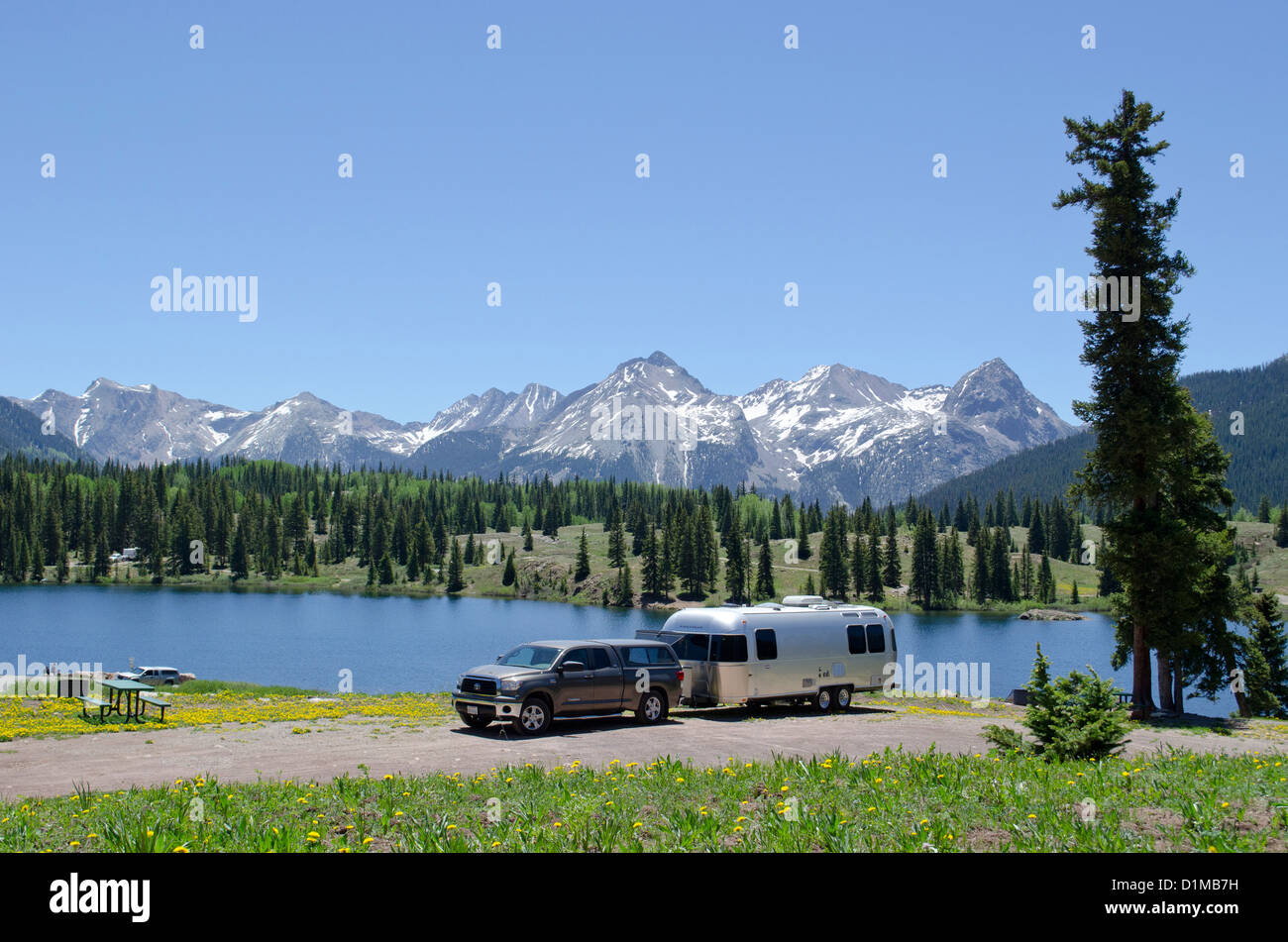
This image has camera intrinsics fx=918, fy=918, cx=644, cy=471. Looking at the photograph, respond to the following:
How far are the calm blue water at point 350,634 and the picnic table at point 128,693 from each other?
90.9 feet

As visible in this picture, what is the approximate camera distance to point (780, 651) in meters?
28.1

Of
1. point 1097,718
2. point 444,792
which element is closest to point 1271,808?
point 1097,718

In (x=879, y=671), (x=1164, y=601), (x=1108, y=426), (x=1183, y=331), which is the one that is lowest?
(x=879, y=671)

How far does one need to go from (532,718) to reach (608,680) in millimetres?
2494

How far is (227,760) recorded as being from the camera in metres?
18.8

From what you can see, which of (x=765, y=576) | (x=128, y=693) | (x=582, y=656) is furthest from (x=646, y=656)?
(x=765, y=576)

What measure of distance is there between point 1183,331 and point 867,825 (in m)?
29.6

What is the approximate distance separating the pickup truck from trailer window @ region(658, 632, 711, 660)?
143 centimetres

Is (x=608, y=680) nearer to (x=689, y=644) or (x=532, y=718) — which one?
(x=532, y=718)

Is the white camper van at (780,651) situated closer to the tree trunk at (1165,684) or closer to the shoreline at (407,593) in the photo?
the tree trunk at (1165,684)

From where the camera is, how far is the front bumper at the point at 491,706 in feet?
74.8

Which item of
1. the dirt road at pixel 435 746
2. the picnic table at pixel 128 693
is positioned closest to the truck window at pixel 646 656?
the dirt road at pixel 435 746

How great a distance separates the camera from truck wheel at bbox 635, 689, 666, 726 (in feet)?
82.7
